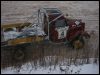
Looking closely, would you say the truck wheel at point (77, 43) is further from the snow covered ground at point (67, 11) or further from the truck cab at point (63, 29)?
the snow covered ground at point (67, 11)

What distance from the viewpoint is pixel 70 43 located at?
9383mm

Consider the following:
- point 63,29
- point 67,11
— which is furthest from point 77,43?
point 67,11

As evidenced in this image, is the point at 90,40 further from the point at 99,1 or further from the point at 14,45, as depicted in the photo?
the point at 99,1

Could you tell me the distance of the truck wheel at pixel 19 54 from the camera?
810 centimetres

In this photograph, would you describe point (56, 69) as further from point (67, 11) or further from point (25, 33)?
point (67, 11)

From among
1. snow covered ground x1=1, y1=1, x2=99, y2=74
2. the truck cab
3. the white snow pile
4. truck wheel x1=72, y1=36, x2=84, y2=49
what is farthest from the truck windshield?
snow covered ground x1=1, y1=1, x2=99, y2=74

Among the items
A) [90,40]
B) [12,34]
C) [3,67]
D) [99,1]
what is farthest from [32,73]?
[99,1]

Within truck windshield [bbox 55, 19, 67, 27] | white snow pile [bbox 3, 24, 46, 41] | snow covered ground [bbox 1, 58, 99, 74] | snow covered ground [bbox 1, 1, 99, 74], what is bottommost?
snow covered ground [bbox 1, 58, 99, 74]

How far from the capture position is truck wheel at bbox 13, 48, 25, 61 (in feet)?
26.6

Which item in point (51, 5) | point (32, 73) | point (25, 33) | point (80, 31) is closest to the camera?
point (32, 73)

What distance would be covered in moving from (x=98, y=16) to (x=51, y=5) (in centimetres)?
385

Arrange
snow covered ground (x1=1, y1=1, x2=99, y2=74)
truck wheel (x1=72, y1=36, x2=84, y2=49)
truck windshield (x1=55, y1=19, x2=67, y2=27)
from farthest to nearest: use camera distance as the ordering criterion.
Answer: snow covered ground (x1=1, y1=1, x2=99, y2=74), truck wheel (x1=72, y1=36, x2=84, y2=49), truck windshield (x1=55, y1=19, x2=67, y2=27)

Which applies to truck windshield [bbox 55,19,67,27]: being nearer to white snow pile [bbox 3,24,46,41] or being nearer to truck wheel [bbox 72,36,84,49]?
white snow pile [bbox 3,24,46,41]

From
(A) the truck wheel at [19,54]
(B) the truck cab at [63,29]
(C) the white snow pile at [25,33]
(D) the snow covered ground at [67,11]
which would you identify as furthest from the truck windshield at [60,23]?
(A) the truck wheel at [19,54]
